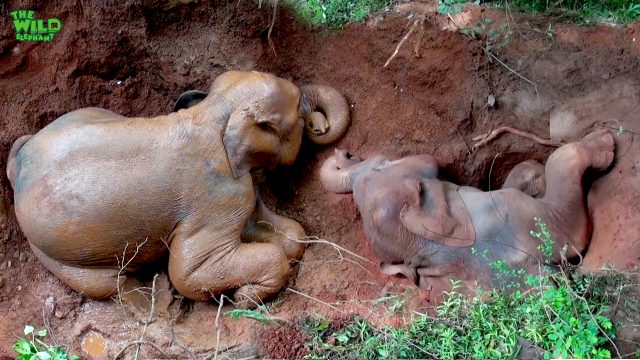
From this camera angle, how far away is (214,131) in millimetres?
4039

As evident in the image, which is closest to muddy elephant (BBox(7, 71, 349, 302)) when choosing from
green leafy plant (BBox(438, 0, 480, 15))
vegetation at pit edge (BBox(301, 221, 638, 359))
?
vegetation at pit edge (BBox(301, 221, 638, 359))

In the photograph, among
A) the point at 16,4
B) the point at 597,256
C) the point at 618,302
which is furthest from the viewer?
the point at 16,4

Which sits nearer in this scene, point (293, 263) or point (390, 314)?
point (390, 314)

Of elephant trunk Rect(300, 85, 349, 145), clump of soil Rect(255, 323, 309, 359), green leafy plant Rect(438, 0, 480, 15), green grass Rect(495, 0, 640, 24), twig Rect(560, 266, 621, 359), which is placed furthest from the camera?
elephant trunk Rect(300, 85, 349, 145)

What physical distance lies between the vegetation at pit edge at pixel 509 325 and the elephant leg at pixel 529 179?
15.7 inches

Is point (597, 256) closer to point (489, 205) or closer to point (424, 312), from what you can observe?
point (489, 205)

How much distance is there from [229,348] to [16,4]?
8.11ft

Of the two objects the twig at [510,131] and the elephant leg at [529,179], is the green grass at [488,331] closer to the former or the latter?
the elephant leg at [529,179]

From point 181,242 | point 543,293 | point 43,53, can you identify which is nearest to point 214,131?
point 181,242

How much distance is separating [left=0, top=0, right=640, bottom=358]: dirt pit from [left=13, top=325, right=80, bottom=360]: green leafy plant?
77 mm

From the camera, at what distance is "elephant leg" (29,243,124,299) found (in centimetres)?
395

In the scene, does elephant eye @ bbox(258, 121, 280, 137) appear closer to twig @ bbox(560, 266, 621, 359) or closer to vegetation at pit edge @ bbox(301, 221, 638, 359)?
vegetation at pit edge @ bbox(301, 221, 638, 359)

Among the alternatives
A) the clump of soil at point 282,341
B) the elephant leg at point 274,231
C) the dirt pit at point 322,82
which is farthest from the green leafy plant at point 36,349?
the elephant leg at point 274,231

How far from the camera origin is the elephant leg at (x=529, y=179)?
4.05m
